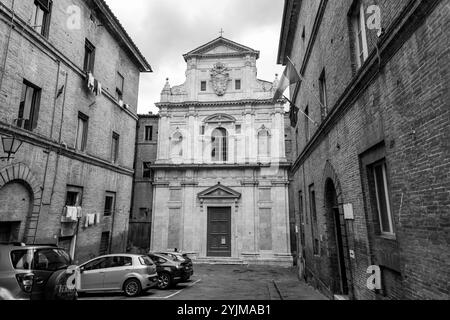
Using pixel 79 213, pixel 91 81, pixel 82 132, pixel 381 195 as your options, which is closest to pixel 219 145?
pixel 82 132

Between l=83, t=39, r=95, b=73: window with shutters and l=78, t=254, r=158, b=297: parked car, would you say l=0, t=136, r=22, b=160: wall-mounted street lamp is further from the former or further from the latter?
l=83, t=39, r=95, b=73: window with shutters

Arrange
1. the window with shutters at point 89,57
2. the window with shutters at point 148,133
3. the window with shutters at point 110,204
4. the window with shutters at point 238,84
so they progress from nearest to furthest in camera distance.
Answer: the window with shutters at point 89,57, the window with shutters at point 110,204, the window with shutters at point 238,84, the window with shutters at point 148,133

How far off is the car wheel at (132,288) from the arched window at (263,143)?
1671cm

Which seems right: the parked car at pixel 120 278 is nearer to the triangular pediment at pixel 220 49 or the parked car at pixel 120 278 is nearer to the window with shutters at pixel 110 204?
the window with shutters at pixel 110 204

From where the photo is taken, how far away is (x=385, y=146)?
5.75m

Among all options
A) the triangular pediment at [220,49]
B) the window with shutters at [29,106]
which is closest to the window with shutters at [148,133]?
the triangular pediment at [220,49]

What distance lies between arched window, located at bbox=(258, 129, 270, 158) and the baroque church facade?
0.29 ft

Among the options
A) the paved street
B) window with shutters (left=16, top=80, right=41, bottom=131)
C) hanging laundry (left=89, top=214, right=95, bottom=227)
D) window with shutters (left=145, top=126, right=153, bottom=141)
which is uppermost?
window with shutters (left=145, top=126, right=153, bottom=141)

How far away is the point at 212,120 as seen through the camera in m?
26.6

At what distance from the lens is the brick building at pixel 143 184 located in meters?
27.3

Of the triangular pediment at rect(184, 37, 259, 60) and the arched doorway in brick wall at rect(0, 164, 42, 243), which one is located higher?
the triangular pediment at rect(184, 37, 259, 60)

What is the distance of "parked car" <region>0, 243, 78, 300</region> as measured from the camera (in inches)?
234

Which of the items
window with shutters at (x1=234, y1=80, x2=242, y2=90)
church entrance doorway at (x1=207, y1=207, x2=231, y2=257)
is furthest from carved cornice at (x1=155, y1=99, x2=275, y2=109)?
church entrance doorway at (x1=207, y1=207, x2=231, y2=257)

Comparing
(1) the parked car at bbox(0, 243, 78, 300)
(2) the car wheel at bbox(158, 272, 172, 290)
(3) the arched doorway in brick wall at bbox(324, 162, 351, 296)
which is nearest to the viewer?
(1) the parked car at bbox(0, 243, 78, 300)
